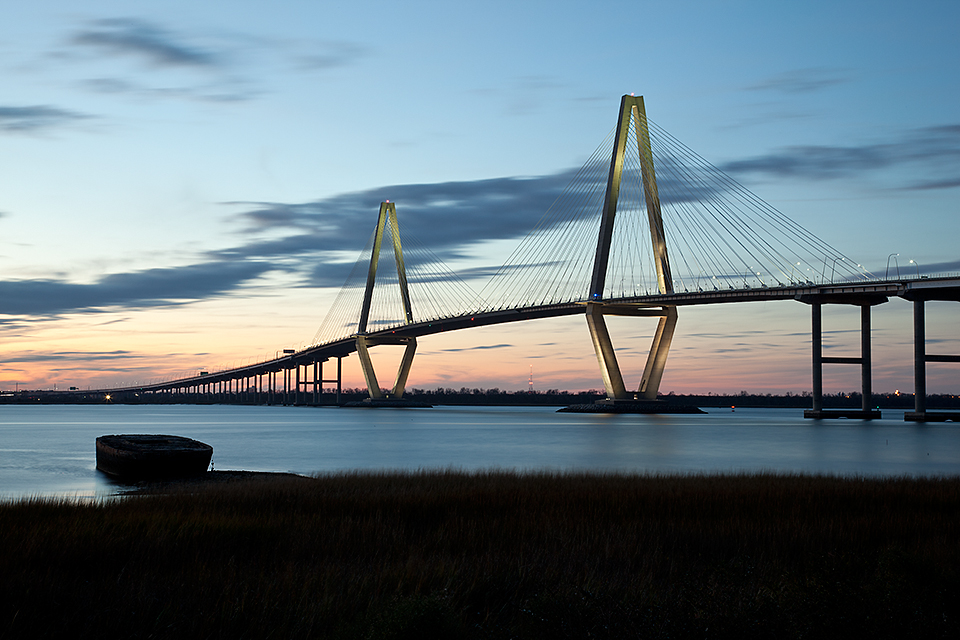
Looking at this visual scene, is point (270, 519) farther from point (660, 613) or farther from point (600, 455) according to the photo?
point (600, 455)

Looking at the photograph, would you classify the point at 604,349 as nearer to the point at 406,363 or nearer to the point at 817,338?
the point at 817,338

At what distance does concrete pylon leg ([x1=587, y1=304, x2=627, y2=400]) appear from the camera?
7662 cm

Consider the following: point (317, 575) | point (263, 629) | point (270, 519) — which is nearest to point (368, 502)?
point (270, 519)

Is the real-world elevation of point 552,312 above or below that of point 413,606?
above

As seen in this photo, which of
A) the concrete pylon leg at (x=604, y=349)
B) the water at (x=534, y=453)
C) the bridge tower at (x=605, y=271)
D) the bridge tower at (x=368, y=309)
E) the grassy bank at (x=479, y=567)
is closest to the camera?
the grassy bank at (x=479, y=567)

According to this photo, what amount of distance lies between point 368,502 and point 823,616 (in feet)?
28.5

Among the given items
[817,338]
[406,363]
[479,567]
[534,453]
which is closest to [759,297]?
[817,338]

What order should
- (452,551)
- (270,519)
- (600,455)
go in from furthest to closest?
(600,455), (270,519), (452,551)

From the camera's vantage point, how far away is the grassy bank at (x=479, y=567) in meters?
6.22

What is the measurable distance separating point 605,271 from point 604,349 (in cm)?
748

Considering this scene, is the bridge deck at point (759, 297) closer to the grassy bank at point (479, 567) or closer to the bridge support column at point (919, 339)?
the bridge support column at point (919, 339)

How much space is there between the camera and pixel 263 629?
6.19 m

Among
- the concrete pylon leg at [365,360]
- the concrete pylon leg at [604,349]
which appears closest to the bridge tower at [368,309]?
the concrete pylon leg at [365,360]

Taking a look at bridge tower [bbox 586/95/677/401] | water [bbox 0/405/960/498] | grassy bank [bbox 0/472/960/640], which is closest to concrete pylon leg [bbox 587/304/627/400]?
bridge tower [bbox 586/95/677/401]
